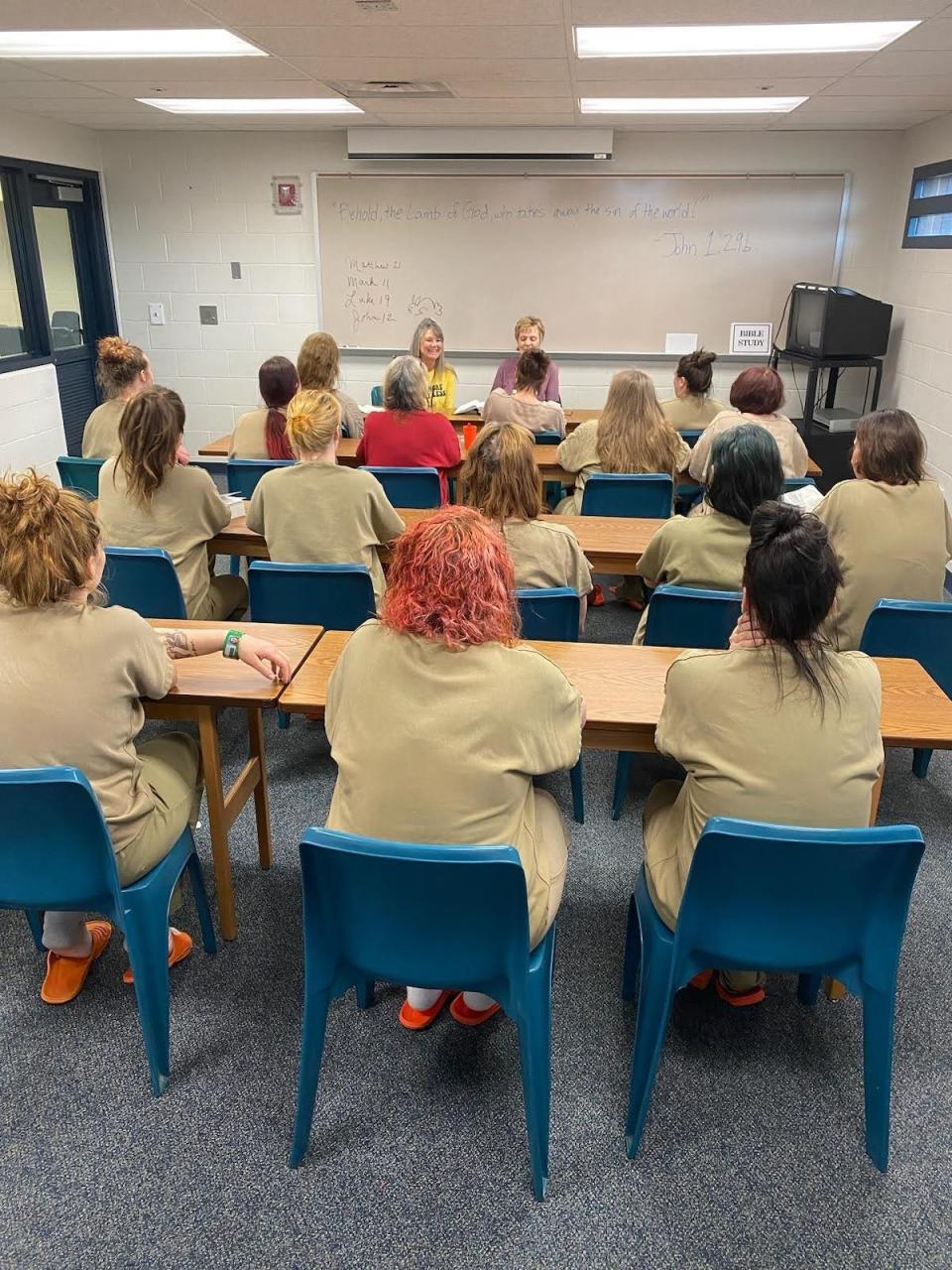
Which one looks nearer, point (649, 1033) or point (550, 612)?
point (649, 1033)

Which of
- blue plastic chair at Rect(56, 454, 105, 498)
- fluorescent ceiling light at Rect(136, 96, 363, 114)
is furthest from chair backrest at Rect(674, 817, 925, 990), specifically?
fluorescent ceiling light at Rect(136, 96, 363, 114)

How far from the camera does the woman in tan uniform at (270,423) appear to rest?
4.04 m

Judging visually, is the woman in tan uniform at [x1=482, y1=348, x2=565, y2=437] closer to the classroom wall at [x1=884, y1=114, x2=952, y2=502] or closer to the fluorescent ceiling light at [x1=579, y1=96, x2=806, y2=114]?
the fluorescent ceiling light at [x1=579, y1=96, x2=806, y2=114]

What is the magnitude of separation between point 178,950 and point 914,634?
2.16 metres

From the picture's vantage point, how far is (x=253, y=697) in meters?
2.00

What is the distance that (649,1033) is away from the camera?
1.68 m

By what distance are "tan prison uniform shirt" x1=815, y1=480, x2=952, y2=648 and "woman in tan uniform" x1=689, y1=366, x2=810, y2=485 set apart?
88 centimetres

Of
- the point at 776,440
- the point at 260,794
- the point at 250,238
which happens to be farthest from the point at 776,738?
the point at 250,238

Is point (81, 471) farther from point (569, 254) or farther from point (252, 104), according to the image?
point (569, 254)

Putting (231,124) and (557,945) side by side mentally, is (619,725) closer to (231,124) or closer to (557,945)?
(557,945)

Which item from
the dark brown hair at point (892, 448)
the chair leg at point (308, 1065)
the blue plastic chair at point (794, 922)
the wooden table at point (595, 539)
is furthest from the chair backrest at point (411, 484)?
the chair leg at point (308, 1065)

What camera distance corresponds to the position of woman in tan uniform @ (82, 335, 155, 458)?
3.71m

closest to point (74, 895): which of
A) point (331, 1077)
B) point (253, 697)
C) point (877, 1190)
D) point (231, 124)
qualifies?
point (253, 697)

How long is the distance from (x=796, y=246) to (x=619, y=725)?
548 centimetres
